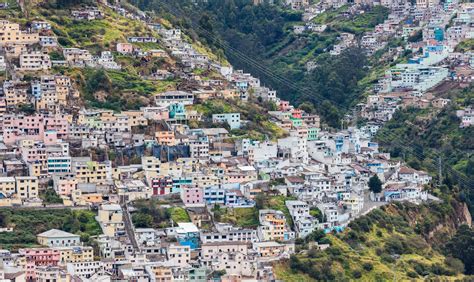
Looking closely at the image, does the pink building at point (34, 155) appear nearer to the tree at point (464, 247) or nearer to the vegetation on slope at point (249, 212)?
the vegetation on slope at point (249, 212)

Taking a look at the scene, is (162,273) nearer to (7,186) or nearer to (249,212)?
(249,212)

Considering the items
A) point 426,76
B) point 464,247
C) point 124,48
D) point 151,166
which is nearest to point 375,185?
point 464,247

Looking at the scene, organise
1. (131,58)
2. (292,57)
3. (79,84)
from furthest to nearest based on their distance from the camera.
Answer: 1. (292,57)
2. (131,58)
3. (79,84)

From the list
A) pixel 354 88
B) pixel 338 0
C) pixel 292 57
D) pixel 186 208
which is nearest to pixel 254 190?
pixel 186 208

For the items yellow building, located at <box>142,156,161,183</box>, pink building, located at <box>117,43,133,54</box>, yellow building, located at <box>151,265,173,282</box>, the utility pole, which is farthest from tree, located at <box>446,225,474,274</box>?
pink building, located at <box>117,43,133,54</box>

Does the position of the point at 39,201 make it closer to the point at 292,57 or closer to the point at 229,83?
the point at 229,83

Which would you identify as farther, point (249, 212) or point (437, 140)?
point (437, 140)

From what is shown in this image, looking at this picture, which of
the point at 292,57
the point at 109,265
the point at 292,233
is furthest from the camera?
the point at 292,57
